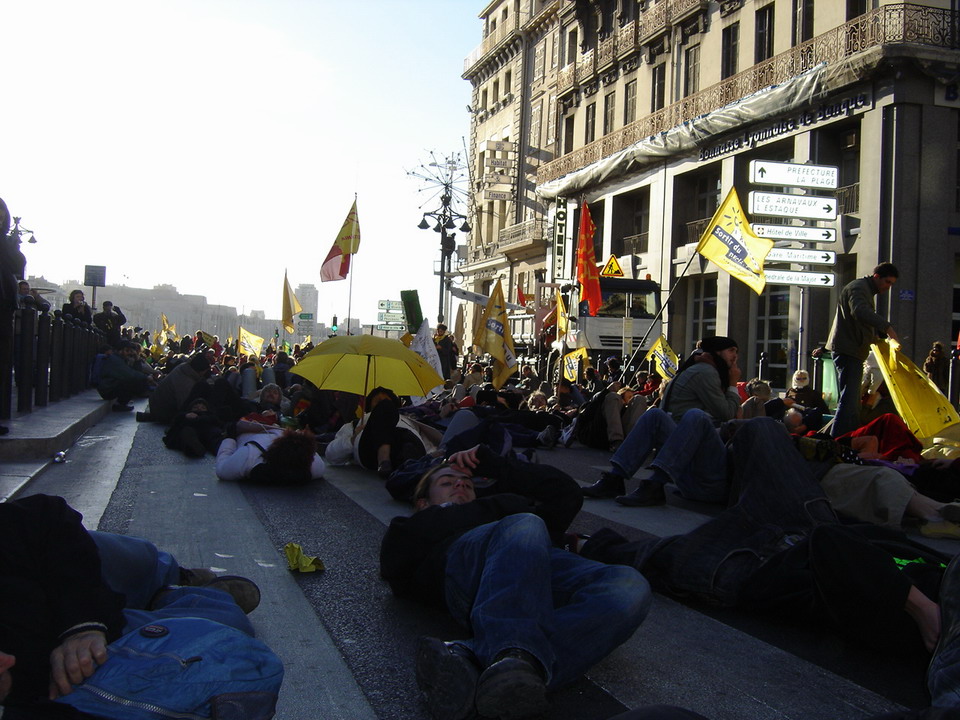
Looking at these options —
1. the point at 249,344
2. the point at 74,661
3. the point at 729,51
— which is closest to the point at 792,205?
the point at 729,51

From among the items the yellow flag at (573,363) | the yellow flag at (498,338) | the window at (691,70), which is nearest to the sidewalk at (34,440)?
the yellow flag at (498,338)

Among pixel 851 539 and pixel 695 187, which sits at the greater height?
pixel 695 187

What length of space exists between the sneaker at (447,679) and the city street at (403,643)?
0.52ft

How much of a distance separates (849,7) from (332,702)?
2359 centimetres

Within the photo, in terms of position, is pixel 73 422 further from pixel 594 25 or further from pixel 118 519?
pixel 594 25

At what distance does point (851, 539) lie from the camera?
2.88 metres

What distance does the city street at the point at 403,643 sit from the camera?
2.82 meters

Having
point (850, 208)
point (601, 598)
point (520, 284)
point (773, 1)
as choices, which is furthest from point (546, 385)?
point (520, 284)

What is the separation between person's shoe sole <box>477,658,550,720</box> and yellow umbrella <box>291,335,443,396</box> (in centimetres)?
671

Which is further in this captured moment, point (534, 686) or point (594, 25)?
point (594, 25)

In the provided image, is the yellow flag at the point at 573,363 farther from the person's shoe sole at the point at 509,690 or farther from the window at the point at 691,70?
the person's shoe sole at the point at 509,690

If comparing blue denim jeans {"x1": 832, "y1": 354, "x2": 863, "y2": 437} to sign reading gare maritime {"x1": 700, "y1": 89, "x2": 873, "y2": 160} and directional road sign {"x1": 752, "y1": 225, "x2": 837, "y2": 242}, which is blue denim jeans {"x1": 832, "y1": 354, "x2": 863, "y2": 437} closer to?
directional road sign {"x1": 752, "y1": 225, "x2": 837, "y2": 242}

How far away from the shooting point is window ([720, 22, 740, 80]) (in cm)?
2711

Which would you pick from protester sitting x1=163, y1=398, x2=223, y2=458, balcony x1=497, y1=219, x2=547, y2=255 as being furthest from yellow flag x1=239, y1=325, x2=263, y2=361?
balcony x1=497, y1=219, x2=547, y2=255
